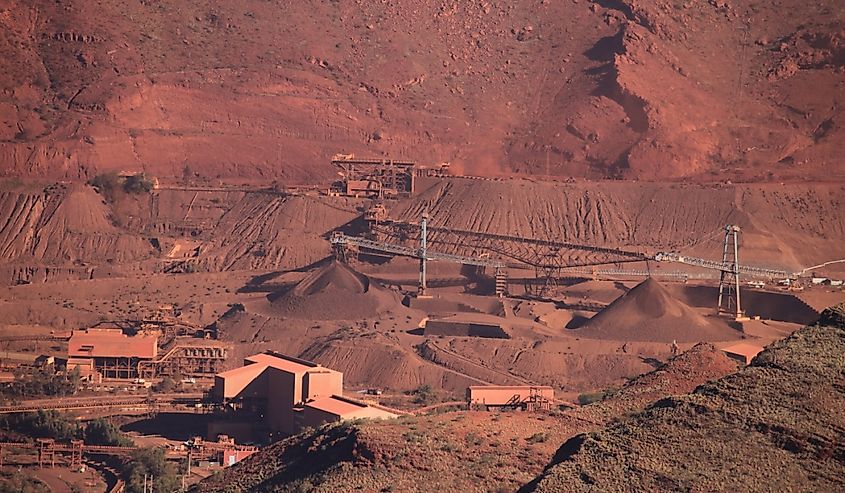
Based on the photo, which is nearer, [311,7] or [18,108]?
[18,108]

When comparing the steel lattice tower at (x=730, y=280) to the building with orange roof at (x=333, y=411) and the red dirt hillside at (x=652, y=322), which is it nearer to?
the red dirt hillside at (x=652, y=322)

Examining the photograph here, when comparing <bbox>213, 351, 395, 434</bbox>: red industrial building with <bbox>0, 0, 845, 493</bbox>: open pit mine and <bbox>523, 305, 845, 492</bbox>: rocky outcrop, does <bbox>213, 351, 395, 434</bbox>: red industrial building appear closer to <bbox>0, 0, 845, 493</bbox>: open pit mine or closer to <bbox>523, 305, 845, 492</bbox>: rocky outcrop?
<bbox>0, 0, 845, 493</bbox>: open pit mine

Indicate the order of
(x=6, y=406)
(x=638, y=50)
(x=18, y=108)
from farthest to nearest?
1. (x=638, y=50)
2. (x=18, y=108)
3. (x=6, y=406)

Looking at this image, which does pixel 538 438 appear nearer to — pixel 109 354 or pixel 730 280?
pixel 109 354

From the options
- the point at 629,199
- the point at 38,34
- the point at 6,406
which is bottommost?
the point at 6,406

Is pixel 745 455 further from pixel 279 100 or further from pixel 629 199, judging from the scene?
pixel 279 100

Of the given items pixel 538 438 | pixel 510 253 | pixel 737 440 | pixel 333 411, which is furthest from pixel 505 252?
pixel 737 440

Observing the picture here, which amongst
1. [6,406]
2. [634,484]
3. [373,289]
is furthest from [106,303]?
[634,484]
